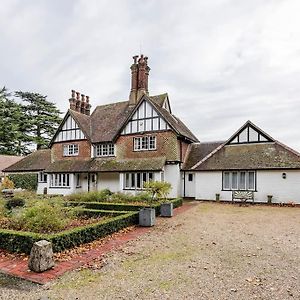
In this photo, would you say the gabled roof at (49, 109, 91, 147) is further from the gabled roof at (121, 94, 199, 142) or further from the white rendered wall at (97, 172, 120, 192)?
the gabled roof at (121, 94, 199, 142)

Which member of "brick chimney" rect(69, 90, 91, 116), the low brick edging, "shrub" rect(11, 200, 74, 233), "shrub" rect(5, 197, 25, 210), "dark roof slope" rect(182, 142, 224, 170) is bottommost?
the low brick edging

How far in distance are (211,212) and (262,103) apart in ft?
42.6

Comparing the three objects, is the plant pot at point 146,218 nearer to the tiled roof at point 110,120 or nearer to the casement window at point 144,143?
the casement window at point 144,143

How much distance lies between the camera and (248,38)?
1340 centimetres

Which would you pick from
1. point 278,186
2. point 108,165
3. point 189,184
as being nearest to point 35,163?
point 108,165

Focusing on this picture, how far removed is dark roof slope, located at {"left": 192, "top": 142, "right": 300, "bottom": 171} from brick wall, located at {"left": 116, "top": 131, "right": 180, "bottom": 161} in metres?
2.31

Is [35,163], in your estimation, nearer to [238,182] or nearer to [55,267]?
[238,182]

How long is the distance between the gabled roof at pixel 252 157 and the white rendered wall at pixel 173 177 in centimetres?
139

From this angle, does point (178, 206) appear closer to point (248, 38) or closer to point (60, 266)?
point (248, 38)

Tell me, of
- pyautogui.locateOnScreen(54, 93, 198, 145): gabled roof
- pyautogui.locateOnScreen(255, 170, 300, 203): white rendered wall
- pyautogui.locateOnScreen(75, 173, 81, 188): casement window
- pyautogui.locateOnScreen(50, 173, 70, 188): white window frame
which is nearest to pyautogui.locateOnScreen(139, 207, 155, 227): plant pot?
pyautogui.locateOnScreen(255, 170, 300, 203): white rendered wall

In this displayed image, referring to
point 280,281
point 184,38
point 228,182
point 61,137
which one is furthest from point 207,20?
point 61,137

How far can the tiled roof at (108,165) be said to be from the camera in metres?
23.1

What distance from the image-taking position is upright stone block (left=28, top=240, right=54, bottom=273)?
6542 mm

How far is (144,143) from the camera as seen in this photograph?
25.0 metres
